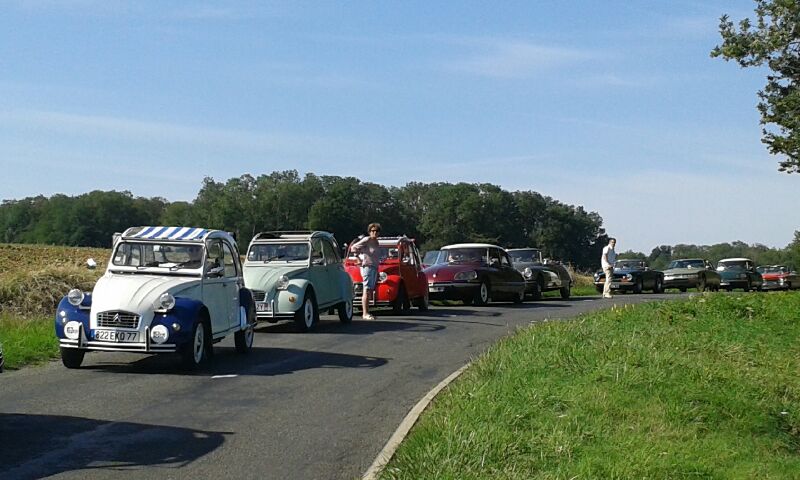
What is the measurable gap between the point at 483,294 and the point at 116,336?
53.9 ft

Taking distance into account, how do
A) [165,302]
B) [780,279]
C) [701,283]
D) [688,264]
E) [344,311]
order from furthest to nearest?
[780,279] < [688,264] < [701,283] < [344,311] < [165,302]

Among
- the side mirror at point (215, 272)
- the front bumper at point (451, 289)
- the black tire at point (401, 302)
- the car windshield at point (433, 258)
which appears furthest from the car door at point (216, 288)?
the car windshield at point (433, 258)

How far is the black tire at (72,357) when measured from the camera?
12901 mm

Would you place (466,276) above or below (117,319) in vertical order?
above

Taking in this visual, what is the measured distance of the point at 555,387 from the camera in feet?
34.1

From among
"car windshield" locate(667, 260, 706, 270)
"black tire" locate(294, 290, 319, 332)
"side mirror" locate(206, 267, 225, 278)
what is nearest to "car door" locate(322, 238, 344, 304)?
"black tire" locate(294, 290, 319, 332)

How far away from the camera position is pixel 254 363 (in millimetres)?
13828

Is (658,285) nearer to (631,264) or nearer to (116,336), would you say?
(631,264)

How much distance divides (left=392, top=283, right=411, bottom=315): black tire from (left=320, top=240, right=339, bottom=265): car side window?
334 cm

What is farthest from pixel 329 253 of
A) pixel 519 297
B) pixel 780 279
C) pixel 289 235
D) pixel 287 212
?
pixel 780 279

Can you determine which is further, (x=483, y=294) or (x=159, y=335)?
(x=483, y=294)

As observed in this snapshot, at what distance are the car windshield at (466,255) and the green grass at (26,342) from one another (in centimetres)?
1265

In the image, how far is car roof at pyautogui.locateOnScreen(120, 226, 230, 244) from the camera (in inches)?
562

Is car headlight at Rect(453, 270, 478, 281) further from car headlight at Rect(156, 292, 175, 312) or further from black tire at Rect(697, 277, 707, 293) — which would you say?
black tire at Rect(697, 277, 707, 293)
